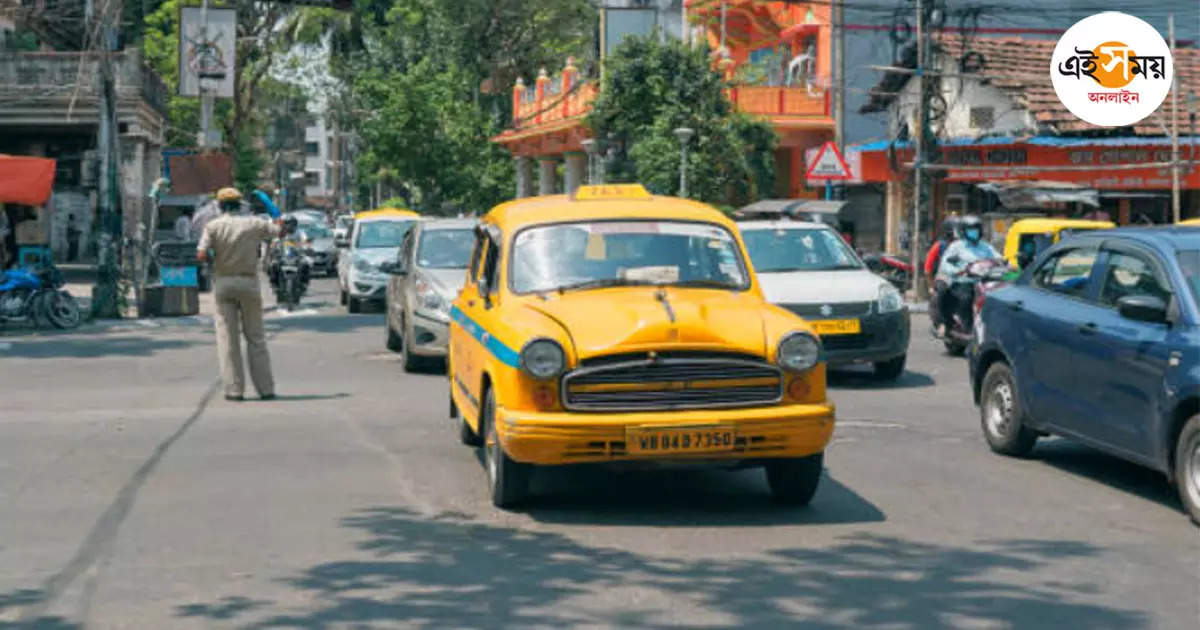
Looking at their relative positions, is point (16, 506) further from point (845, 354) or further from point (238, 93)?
point (238, 93)

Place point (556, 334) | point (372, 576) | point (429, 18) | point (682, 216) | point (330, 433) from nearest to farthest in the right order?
point (372, 576) < point (556, 334) < point (682, 216) < point (330, 433) < point (429, 18)

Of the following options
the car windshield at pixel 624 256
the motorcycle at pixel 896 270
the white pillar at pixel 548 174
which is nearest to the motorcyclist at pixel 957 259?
the car windshield at pixel 624 256

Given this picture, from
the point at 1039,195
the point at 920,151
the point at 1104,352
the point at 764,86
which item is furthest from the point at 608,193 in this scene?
the point at 764,86

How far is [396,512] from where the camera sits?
28.7ft

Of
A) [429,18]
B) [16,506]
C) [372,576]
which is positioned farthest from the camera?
[429,18]

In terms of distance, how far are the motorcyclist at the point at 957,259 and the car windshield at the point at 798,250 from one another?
8.73 ft

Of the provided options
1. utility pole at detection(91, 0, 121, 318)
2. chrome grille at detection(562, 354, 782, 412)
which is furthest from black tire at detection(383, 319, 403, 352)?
chrome grille at detection(562, 354, 782, 412)

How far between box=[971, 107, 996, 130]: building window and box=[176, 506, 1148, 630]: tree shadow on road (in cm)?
2922

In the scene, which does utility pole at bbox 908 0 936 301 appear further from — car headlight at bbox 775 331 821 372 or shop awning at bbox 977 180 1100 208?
car headlight at bbox 775 331 821 372

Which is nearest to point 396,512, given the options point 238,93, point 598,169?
point 598,169

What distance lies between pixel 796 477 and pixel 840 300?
6.55m

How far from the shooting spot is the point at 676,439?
8.23 metres

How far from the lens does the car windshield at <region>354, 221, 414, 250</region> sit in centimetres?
2872

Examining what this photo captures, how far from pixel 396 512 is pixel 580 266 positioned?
1872 mm
